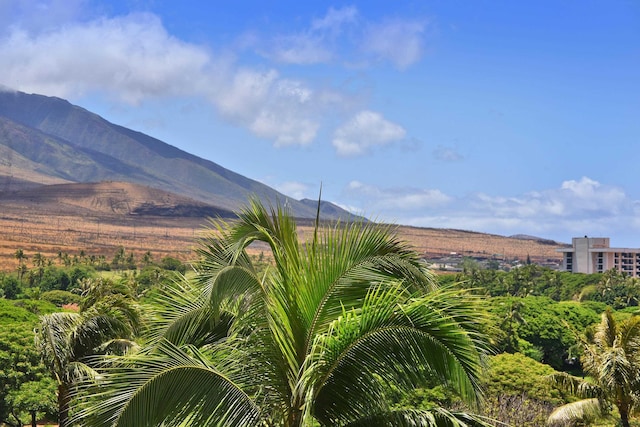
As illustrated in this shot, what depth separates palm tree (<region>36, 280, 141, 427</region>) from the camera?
20.0m

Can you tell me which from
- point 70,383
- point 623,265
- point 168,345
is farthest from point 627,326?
point 623,265

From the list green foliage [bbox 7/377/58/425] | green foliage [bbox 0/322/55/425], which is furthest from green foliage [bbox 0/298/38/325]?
green foliage [bbox 7/377/58/425]

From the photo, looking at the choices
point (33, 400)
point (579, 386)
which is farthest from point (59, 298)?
point (579, 386)

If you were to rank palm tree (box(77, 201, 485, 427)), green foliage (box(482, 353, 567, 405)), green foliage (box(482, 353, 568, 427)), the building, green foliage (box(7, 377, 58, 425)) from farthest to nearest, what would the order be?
1. the building
2. green foliage (box(482, 353, 567, 405))
3. green foliage (box(482, 353, 568, 427))
4. green foliage (box(7, 377, 58, 425))
5. palm tree (box(77, 201, 485, 427))

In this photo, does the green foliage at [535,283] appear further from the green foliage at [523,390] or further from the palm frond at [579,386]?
the palm frond at [579,386]

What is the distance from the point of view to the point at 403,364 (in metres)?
→ 6.66

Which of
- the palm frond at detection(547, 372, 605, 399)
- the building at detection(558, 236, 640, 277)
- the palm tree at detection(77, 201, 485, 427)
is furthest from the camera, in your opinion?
the building at detection(558, 236, 640, 277)

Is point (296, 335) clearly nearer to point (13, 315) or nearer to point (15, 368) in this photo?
point (15, 368)

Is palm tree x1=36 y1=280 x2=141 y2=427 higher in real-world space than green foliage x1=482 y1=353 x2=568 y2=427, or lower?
higher

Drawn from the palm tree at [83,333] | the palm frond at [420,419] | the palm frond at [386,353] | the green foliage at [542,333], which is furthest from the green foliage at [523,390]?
the palm frond at [386,353]

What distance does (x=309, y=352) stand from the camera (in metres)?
6.86

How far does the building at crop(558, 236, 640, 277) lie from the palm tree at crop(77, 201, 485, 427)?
506 feet

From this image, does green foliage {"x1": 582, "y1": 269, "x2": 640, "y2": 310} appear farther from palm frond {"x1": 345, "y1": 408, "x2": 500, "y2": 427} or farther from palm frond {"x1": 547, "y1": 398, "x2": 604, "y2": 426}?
palm frond {"x1": 345, "y1": 408, "x2": 500, "y2": 427}

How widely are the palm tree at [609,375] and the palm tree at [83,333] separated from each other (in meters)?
12.0
